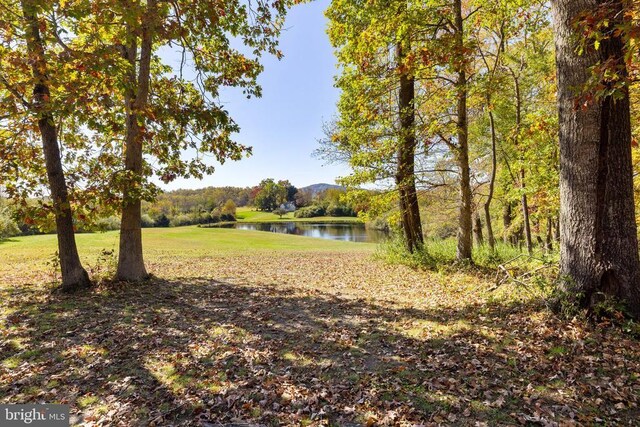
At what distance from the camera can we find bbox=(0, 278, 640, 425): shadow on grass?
3.26 meters

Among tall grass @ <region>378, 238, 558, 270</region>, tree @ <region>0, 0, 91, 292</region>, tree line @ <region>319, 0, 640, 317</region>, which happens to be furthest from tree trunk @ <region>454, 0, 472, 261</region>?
tree @ <region>0, 0, 91, 292</region>

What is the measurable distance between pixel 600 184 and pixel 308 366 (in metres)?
4.66

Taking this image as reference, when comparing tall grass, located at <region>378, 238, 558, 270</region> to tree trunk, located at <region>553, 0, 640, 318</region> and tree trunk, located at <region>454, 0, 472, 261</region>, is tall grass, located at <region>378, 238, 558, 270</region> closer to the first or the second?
tree trunk, located at <region>454, 0, 472, 261</region>

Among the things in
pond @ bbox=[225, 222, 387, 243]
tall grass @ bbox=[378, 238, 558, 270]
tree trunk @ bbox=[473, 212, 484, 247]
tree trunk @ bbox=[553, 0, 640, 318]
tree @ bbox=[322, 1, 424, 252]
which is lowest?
pond @ bbox=[225, 222, 387, 243]

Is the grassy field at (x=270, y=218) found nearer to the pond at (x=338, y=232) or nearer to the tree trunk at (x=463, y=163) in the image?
the pond at (x=338, y=232)

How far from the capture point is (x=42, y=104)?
19.4 feet

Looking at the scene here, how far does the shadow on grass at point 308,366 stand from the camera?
3.26 meters

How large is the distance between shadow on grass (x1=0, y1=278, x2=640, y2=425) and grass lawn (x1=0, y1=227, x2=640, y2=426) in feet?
0.06

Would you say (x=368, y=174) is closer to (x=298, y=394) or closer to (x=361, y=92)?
(x=361, y=92)

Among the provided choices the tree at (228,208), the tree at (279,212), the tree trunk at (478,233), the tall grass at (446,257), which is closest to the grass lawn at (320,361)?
the tall grass at (446,257)

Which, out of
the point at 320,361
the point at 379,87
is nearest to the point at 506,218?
the point at 379,87

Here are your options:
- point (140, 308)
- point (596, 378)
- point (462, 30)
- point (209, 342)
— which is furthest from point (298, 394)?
point (462, 30)

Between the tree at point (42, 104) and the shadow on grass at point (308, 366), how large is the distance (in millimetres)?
1426

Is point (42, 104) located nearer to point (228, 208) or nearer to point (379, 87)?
point (379, 87)
